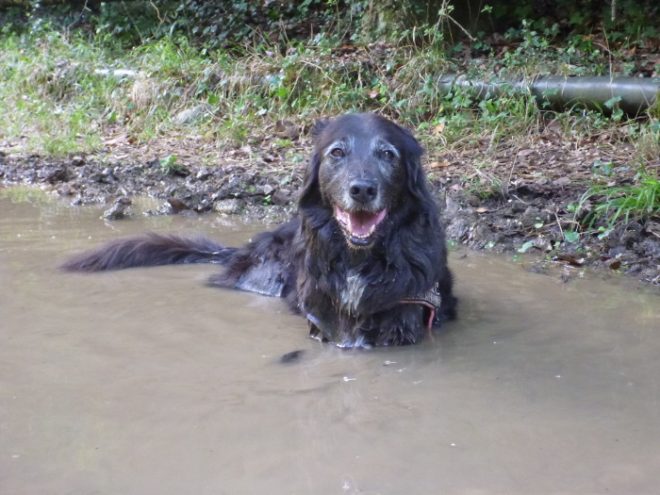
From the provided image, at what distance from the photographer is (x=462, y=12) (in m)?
12.2

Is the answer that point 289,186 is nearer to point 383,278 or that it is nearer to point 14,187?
point 14,187

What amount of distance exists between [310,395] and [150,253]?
2.87m

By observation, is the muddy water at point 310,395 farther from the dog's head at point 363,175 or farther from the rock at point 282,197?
the rock at point 282,197

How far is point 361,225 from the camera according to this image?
4.87 m

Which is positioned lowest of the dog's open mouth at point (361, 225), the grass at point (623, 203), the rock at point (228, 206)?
the rock at point (228, 206)

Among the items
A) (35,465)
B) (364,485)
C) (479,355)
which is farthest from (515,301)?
(35,465)

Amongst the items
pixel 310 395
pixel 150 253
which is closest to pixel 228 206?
pixel 150 253

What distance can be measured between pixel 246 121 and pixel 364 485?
26.8ft

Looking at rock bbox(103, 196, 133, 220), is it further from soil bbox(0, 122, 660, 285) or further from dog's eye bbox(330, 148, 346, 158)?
dog's eye bbox(330, 148, 346, 158)

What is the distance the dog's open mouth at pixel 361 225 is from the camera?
4.85 metres

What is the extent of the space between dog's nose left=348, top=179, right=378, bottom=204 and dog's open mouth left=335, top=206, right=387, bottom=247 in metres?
0.12

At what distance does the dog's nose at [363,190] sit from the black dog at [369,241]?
26 millimetres

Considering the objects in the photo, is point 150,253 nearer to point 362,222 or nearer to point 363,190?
point 362,222

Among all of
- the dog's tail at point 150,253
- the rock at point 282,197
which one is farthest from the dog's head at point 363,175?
the rock at point 282,197
